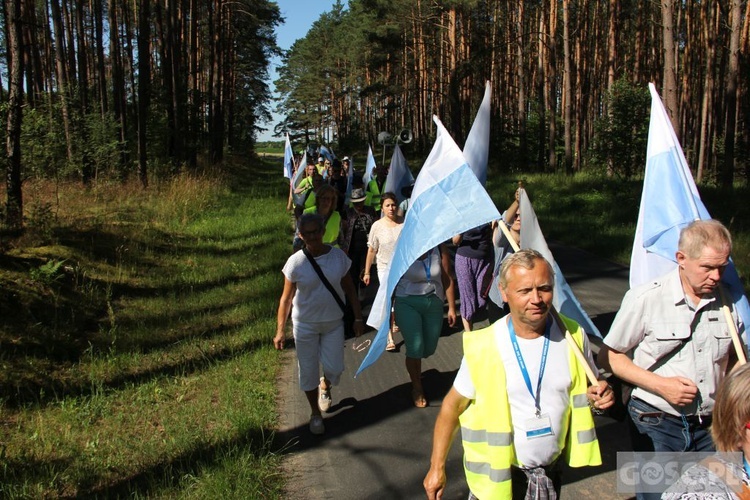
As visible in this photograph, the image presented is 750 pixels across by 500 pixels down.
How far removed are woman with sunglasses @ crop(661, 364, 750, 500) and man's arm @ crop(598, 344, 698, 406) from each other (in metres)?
0.80

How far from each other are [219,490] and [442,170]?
237 centimetres

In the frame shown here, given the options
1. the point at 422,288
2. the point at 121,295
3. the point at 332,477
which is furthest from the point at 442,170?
the point at 121,295

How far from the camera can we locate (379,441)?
4688mm

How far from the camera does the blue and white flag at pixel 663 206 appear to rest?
139 inches

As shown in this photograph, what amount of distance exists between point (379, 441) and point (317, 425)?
514 mm

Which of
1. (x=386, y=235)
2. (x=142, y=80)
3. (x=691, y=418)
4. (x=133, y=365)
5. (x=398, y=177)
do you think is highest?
(x=142, y=80)

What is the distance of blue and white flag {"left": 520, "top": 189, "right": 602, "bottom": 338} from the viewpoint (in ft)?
13.3

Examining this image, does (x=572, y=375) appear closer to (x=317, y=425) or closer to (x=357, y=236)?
(x=317, y=425)

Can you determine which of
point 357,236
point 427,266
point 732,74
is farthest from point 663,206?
point 732,74

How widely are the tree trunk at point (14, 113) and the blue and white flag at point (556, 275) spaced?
27.8ft

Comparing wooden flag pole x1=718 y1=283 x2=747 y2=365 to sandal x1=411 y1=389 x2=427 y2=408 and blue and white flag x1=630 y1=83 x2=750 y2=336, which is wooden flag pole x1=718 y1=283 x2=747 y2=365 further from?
sandal x1=411 y1=389 x2=427 y2=408

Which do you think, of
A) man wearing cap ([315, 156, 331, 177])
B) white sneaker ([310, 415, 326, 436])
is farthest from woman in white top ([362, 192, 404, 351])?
man wearing cap ([315, 156, 331, 177])

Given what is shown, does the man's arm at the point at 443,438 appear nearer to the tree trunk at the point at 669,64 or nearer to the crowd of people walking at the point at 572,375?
the crowd of people walking at the point at 572,375

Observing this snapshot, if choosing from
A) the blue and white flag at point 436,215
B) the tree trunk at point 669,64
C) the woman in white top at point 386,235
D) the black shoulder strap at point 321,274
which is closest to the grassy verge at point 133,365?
the black shoulder strap at point 321,274
